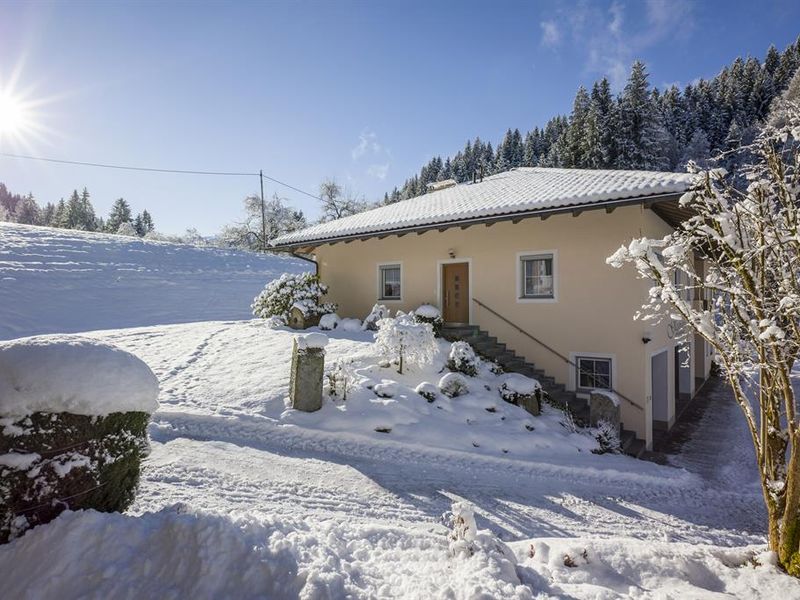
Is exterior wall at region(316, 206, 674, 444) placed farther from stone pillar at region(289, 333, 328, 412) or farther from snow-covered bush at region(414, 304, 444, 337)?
stone pillar at region(289, 333, 328, 412)

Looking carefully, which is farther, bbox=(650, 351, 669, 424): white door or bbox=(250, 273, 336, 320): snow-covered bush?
bbox=(250, 273, 336, 320): snow-covered bush

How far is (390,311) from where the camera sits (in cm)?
1388

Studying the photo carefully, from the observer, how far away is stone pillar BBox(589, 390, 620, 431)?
29.8ft

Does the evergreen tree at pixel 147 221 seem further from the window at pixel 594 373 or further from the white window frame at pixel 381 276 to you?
the window at pixel 594 373

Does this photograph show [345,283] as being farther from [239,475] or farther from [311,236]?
[239,475]

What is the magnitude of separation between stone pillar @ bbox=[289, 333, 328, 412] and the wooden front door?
575cm

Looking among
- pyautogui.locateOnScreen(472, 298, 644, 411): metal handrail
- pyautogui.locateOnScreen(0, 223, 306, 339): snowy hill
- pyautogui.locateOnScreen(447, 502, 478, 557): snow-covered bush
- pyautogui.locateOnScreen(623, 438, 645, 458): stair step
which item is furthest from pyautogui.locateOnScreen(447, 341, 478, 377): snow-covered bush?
pyautogui.locateOnScreen(0, 223, 306, 339): snowy hill

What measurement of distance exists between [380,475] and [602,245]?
7.92 meters

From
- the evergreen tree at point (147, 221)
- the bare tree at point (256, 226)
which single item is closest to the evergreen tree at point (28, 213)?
the evergreen tree at point (147, 221)

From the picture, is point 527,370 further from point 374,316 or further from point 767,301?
point 767,301

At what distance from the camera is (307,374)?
7.91 meters

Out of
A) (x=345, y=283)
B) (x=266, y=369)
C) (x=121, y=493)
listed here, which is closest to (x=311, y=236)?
(x=345, y=283)

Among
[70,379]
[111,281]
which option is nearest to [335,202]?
[111,281]

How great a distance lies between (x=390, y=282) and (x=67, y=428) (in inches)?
452
